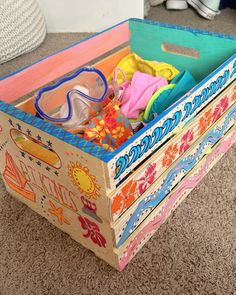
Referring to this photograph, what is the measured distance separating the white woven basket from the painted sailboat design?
81cm

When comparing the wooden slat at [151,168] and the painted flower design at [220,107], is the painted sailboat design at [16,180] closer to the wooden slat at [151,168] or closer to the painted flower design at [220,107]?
the wooden slat at [151,168]

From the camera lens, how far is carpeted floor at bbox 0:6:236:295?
2.11ft

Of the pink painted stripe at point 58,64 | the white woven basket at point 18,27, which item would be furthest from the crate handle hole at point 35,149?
the white woven basket at point 18,27

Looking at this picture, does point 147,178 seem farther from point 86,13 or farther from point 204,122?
point 86,13

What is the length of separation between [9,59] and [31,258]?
3.32ft

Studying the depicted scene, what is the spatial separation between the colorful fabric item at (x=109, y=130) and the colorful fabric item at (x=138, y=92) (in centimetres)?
11

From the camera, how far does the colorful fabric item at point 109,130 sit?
27.4 inches

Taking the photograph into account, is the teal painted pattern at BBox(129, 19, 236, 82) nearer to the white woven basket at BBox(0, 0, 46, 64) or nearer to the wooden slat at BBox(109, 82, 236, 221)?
the wooden slat at BBox(109, 82, 236, 221)

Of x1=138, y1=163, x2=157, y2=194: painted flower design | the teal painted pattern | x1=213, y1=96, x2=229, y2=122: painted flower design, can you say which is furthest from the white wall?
x1=138, y1=163, x2=157, y2=194: painted flower design

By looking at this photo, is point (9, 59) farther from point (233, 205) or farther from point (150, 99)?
point (233, 205)

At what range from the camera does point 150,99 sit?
0.85 metres

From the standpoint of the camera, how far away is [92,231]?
0.63 meters

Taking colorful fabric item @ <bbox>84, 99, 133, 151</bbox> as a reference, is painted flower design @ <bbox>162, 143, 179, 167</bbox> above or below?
above

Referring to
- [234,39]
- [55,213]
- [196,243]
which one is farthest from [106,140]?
[234,39]
